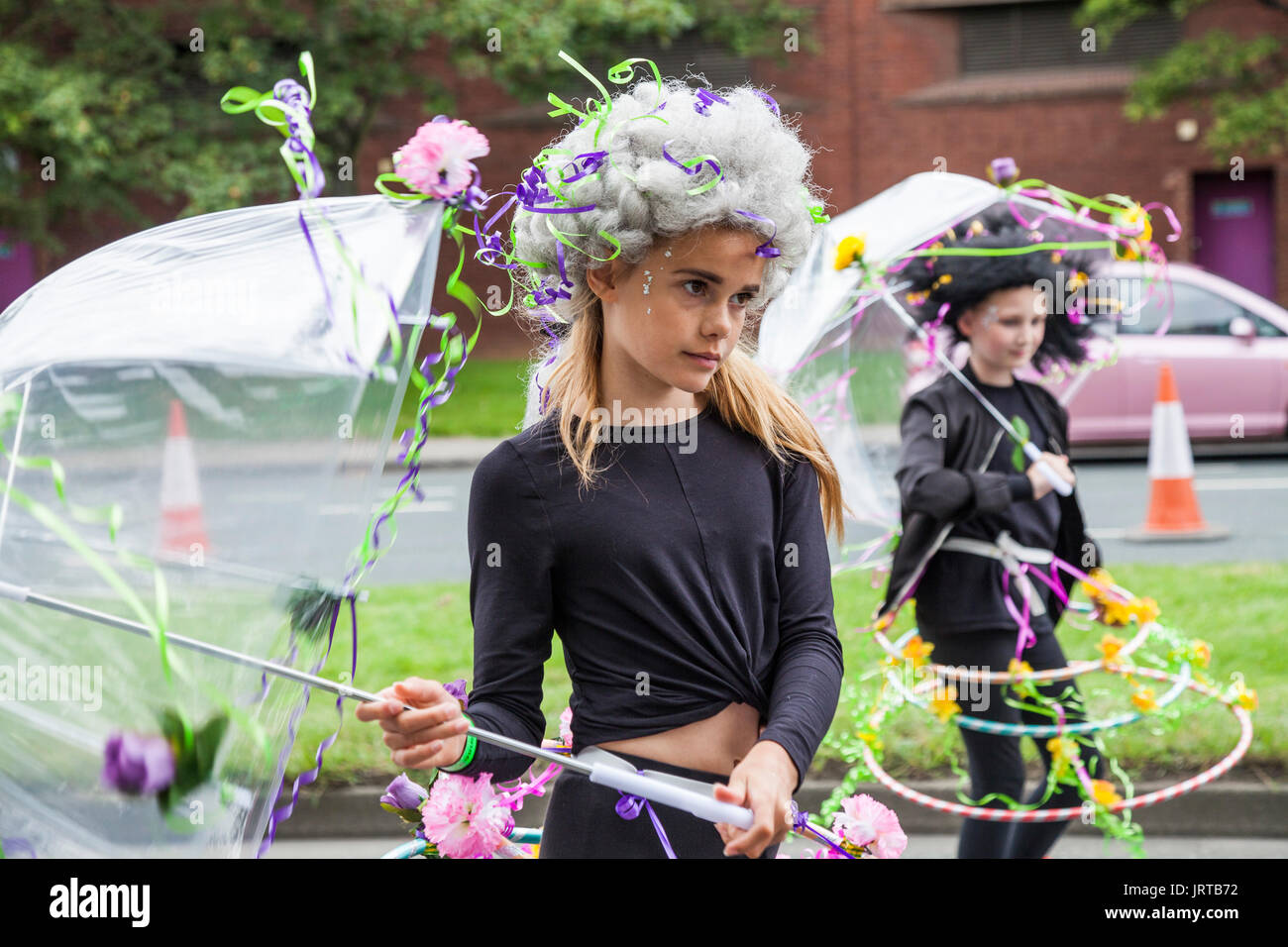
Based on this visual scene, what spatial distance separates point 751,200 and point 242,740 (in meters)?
1.05

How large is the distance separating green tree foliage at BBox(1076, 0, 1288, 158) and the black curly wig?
13.0 m

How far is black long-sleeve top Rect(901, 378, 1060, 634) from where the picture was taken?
158 inches

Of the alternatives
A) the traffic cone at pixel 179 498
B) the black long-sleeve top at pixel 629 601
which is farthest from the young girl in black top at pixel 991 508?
the traffic cone at pixel 179 498

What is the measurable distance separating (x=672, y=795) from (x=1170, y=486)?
25.7 ft

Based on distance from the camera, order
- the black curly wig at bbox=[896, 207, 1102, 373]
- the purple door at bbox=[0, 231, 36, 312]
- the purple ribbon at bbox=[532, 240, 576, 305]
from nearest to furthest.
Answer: the purple ribbon at bbox=[532, 240, 576, 305] < the black curly wig at bbox=[896, 207, 1102, 373] < the purple door at bbox=[0, 231, 36, 312]

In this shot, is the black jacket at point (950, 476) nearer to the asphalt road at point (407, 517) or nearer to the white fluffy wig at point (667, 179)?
the asphalt road at point (407, 517)

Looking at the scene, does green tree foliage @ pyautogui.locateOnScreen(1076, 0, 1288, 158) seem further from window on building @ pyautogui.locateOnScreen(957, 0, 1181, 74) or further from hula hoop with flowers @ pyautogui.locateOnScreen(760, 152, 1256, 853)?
hula hoop with flowers @ pyautogui.locateOnScreen(760, 152, 1256, 853)

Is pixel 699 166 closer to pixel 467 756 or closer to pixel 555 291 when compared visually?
pixel 555 291

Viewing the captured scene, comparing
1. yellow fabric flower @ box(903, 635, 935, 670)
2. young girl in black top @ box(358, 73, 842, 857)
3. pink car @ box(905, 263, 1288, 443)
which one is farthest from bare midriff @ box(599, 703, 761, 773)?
pink car @ box(905, 263, 1288, 443)

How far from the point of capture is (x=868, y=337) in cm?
Result: 467

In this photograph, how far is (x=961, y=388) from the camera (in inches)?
168

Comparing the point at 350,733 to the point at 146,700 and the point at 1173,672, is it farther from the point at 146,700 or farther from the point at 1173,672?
the point at 146,700

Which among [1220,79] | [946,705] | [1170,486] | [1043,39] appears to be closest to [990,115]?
[1043,39]
